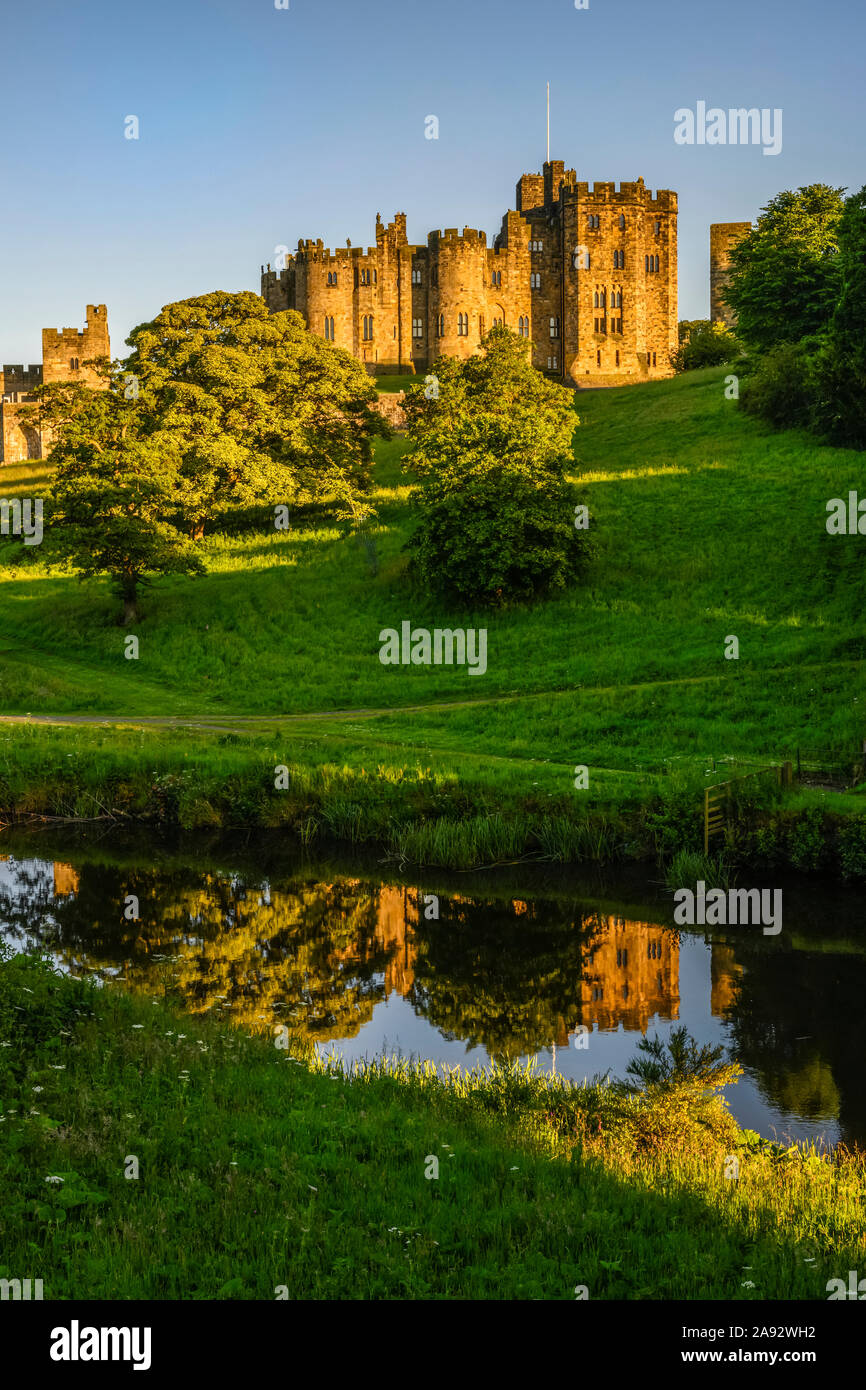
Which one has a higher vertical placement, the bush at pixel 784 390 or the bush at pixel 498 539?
the bush at pixel 784 390

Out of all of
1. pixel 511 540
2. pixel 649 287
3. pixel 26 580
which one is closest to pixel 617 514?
pixel 511 540

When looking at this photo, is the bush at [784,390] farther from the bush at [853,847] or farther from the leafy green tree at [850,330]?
the bush at [853,847]

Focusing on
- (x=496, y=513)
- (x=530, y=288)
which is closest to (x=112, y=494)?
(x=496, y=513)

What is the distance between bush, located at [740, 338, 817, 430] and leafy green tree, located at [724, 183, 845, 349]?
542 centimetres

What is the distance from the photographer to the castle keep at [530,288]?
319 ft

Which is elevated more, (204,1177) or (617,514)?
(617,514)

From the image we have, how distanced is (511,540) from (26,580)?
22.6m

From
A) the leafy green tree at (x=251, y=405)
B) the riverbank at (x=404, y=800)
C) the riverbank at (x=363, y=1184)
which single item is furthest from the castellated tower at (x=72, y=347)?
the riverbank at (x=363, y=1184)

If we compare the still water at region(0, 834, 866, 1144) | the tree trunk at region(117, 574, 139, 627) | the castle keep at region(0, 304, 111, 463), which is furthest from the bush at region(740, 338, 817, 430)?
the castle keep at region(0, 304, 111, 463)

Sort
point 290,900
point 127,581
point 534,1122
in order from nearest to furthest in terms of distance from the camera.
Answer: point 534,1122, point 290,900, point 127,581

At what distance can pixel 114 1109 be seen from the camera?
1123 centimetres

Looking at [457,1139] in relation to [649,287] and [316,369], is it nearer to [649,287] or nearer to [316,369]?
[316,369]

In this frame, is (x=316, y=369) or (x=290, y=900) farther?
(x=316, y=369)

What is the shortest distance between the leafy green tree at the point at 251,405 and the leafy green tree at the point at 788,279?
76.5ft
